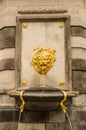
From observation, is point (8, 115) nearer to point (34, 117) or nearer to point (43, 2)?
point (34, 117)

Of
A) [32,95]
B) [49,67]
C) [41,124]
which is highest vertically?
[49,67]

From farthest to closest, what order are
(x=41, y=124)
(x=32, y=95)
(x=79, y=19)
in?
(x=79, y=19), (x=41, y=124), (x=32, y=95)

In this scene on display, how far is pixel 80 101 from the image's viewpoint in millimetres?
7820

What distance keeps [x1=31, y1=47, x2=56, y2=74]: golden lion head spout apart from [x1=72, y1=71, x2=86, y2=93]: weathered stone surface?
22.7 inches

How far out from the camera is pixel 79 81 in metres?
7.91

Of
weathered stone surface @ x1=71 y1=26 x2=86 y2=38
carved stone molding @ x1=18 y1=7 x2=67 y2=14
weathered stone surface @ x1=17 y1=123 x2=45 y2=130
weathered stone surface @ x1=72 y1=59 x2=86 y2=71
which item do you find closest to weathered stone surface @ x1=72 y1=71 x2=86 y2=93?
weathered stone surface @ x1=72 y1=59 x2=86 y2=71

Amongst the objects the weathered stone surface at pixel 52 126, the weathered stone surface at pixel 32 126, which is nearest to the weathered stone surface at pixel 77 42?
the weathered stone surface at pixel 52 126

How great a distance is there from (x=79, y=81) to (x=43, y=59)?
3.09ft

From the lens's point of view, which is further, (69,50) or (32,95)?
(69,50)

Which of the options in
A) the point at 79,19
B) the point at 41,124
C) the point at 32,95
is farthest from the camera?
the point at 79,19

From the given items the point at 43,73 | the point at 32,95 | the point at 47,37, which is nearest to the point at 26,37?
the point at 47,37

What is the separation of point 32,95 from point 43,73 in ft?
2.45

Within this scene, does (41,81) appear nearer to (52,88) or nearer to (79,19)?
(52,88)

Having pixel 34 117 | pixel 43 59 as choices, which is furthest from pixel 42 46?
pixel 34 117
